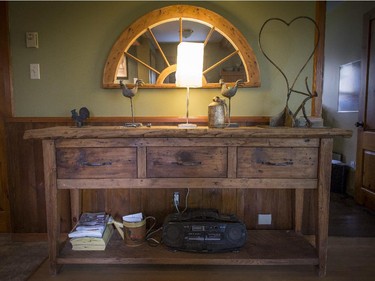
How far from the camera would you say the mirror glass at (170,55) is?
1909 millimetres

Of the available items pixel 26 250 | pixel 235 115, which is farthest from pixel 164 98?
pixel 26 250

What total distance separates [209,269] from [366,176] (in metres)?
2.16

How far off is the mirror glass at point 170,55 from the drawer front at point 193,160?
25.5 inches

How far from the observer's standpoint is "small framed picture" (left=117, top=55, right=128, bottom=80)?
1.92 metres

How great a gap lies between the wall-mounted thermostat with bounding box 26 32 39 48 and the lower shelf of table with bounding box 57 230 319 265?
1391mm

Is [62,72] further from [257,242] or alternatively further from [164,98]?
[257,242]

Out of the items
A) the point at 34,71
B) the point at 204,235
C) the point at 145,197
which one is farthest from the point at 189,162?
the point at 34,71

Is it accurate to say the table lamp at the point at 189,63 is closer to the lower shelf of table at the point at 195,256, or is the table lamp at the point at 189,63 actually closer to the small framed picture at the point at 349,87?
the lower shelf of table at the point at 195,256

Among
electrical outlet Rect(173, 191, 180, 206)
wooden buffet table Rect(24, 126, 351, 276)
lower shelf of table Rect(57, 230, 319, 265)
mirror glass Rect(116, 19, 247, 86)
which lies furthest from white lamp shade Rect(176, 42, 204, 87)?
lower shelf of table Rect(57, 230, 319, 265)

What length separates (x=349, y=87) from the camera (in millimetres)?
3549

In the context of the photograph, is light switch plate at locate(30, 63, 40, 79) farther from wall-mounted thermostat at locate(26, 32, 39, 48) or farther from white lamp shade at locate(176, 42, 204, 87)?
white lamp shade at locate(176, 42, 204, 87)

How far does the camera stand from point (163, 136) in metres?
1.43

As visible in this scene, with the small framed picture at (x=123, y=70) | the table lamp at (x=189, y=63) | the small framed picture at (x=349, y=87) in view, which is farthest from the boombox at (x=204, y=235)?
the small framed picture at (x=349, y=87)

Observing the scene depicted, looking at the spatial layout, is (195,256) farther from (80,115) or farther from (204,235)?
(80,115)
